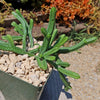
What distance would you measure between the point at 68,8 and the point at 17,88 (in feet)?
6.78

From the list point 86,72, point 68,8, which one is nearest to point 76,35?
point 68,8

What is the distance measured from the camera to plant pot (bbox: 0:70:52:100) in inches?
41.5

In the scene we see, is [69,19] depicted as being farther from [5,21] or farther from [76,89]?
[76,89]

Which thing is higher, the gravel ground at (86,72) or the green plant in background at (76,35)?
the green plant in background at (76,35)

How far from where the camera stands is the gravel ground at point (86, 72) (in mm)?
2038

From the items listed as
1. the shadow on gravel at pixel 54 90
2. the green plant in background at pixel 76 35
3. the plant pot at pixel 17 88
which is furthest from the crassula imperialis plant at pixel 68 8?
the plant pot at pixel 17 88

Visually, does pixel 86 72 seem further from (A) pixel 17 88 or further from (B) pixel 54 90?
(A) pixel 17 88

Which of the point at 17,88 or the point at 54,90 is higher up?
the point at 17,88

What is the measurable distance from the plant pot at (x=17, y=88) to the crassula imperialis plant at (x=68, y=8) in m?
1.84

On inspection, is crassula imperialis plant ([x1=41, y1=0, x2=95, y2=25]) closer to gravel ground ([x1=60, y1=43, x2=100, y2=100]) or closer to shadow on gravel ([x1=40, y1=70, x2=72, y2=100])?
gravel ground ([x1=60, y1=43, x2=100, y2=100])

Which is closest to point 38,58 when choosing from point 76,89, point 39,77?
point 39,77

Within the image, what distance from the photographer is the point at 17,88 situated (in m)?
1.13

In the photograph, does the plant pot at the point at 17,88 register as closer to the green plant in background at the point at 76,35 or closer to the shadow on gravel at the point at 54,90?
the shadow on gravel at the point at 54,90

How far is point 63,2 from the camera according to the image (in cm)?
282
